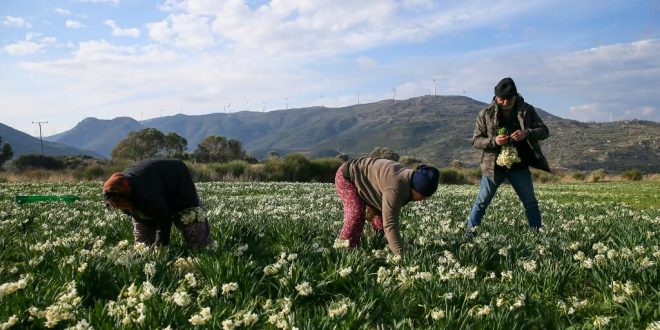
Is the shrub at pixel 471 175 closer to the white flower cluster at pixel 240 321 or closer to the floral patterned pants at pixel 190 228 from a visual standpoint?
the floral patterned pants at pixel 190 228

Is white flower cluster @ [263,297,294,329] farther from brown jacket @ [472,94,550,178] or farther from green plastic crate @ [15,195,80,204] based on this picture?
green plastic crate @ [15,195,80,204]

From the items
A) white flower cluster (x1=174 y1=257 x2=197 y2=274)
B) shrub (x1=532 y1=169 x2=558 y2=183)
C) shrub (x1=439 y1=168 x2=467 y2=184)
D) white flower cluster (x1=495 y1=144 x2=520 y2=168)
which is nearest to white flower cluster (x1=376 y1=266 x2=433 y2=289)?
white flower cluster (x1=174 y1=257 x2=197 y2=274)

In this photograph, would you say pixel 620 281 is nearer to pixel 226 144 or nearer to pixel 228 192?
pixel 228 192

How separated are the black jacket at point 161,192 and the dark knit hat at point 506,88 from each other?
443 cm

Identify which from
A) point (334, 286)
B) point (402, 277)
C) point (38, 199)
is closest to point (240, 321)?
point (334, 286)

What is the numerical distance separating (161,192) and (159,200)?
294mm

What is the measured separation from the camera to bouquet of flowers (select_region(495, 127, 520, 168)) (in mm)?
7293

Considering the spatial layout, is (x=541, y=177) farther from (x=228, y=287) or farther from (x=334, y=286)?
(x=228, y=287)

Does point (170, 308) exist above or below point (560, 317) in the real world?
above

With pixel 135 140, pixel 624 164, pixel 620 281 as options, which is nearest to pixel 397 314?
pixel 620 281

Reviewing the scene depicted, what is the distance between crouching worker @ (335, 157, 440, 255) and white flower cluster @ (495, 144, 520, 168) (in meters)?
2.08

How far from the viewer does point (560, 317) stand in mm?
3846

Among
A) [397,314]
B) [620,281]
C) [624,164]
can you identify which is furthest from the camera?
[624,164]

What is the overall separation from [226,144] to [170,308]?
7765 cm
